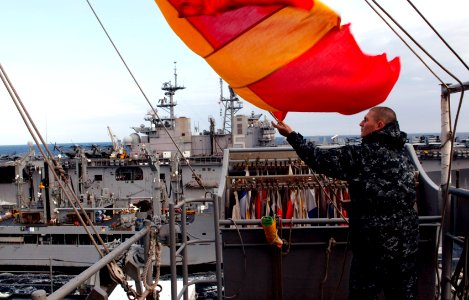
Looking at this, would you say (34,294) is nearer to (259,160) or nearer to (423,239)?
(423,239)

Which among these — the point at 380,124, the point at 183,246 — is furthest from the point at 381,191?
the point at 183,246

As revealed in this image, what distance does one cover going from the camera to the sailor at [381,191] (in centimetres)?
296

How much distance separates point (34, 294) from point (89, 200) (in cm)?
2821

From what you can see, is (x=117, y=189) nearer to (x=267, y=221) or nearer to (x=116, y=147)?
(x=116, y=147)

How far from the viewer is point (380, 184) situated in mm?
2973

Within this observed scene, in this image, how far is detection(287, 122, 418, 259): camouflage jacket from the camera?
296 centimetres

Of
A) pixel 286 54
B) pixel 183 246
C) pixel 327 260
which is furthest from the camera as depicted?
pixel 327 260

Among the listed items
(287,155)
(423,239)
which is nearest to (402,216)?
(423,239)

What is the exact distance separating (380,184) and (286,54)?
140 centimetres

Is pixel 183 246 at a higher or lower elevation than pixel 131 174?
higher

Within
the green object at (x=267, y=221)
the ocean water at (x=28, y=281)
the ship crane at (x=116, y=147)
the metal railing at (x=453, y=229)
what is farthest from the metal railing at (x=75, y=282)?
the ship crane at (x=116, y=147)

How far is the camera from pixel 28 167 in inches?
1415

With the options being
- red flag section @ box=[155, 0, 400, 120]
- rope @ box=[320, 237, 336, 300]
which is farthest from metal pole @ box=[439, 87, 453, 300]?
rope @ box=[320, 237, 336, 300]

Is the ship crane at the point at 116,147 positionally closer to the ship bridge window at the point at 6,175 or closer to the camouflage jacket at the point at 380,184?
the ship bridge window at the point at 6,175
